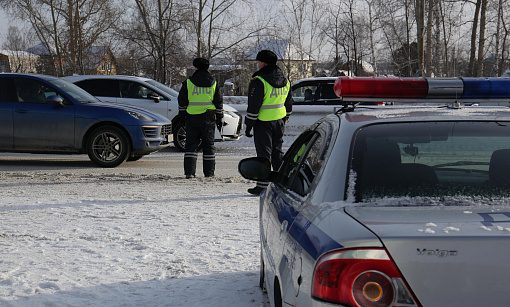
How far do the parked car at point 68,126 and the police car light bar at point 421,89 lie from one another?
26.1ft

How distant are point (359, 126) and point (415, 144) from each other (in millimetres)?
275

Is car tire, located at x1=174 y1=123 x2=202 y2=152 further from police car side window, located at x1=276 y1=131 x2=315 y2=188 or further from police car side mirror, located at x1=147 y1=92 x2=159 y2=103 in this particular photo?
police car side window, located at x1=276 y1=131 x2=315 y2=188

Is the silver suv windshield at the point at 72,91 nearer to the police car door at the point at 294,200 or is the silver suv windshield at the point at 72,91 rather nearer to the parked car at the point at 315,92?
the parked car at the point at 315,92

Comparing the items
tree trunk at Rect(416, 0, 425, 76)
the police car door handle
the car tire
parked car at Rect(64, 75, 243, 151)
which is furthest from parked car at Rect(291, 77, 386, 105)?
the police car door handle

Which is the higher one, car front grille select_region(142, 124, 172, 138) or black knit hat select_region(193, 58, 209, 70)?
black knit hat select_region(193, 58, 209, 70)

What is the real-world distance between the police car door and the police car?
10mm

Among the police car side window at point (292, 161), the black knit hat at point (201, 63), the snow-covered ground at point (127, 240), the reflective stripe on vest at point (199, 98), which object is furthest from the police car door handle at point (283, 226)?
the black knit hat at point (201, 63)

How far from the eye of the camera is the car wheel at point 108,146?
36.2 ft

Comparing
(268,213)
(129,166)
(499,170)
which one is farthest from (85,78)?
(499,170)

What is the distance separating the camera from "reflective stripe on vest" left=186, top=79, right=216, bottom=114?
954cm

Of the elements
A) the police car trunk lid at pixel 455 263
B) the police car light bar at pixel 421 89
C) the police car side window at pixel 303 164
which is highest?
the police car light bar at pixel 421 89

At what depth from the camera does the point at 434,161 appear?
3.03 metres

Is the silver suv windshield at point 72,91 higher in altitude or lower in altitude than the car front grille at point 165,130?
higher

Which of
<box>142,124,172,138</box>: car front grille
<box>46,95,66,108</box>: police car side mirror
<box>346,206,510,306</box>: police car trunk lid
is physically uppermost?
<box>46,95,66,108</box>: police car side mirror
